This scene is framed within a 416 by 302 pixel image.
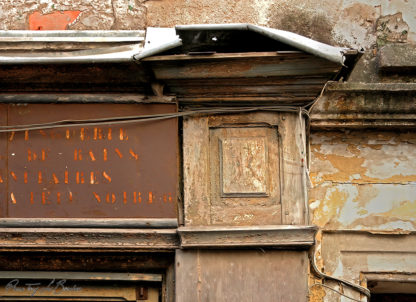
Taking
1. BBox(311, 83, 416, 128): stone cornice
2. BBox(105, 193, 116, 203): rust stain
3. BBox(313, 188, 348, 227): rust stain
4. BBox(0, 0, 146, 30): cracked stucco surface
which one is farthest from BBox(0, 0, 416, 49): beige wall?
BBox(105, 193, 116, 203): rust stain

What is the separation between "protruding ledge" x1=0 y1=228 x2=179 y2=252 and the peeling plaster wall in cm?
91

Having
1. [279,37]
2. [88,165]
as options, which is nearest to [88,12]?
[88,165]

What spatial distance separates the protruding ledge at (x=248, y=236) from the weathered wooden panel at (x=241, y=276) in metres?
0.06

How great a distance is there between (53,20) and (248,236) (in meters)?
1.72

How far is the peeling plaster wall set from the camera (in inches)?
137

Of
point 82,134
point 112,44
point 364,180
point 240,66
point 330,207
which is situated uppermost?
point 112,44

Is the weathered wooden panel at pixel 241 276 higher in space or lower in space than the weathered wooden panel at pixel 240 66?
lower

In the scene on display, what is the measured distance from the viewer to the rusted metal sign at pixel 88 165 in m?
3.34

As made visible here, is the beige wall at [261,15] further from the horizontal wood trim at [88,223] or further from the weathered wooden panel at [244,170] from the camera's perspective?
the horizontal wood trim at [88,223]
